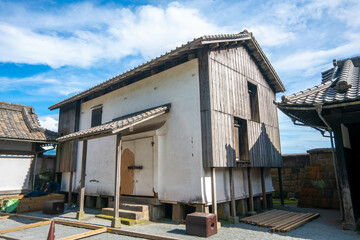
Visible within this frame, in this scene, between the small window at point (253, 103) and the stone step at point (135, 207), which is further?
the small window at point (253, 103)

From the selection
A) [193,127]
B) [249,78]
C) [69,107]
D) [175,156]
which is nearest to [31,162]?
[69,107]

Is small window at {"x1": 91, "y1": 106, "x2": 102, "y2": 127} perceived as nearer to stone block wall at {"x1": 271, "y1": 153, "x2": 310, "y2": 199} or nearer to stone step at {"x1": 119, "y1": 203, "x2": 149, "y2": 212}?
stone step at {"x1": 119, "y1": 203, "x2": 149, "y2": 212}

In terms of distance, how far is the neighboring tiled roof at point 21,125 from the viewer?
38.8ft

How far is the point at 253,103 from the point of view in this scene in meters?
10.8

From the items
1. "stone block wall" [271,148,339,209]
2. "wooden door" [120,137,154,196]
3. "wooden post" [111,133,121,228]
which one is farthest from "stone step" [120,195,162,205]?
"stone block wall" [271,148,339,209]

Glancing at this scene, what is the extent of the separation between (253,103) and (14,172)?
11834 millimetres

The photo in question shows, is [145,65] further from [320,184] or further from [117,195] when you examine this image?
[320,184]

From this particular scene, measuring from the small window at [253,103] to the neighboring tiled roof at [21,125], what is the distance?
10116mm

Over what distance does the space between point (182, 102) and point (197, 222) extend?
12.9 ft

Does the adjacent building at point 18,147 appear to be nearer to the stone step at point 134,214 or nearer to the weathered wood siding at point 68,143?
the weathered wood siding at point 68,143

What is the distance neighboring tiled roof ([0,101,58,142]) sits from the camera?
1184 cm

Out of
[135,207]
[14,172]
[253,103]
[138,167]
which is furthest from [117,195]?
[14,172]

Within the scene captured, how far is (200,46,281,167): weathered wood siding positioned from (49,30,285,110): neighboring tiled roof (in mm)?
347

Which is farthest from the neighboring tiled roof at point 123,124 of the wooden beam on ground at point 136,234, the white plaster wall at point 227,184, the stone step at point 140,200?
the stone step at point 140,200
